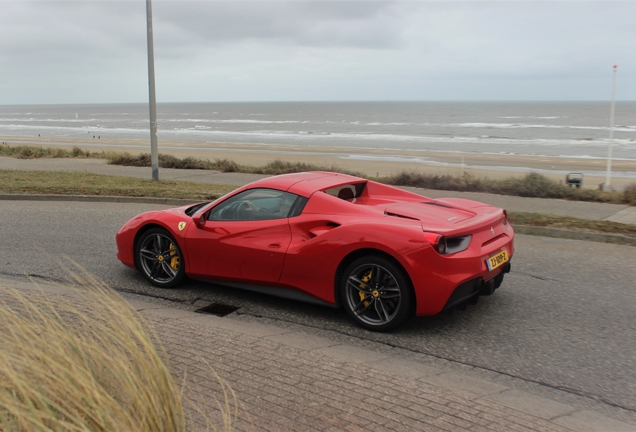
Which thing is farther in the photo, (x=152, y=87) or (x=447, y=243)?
(x=152, y=87)

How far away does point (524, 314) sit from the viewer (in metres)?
5.70

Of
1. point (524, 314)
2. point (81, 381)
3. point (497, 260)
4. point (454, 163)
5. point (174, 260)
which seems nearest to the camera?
point (81, 381)

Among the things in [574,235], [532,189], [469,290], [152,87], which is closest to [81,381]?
[469,290]

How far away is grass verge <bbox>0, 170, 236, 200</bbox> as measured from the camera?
13336 millimetres

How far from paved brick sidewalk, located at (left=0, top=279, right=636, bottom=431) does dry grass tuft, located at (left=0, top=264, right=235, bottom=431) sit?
52 cm

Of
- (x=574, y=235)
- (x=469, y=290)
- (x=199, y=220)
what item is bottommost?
(x=574, y=235)

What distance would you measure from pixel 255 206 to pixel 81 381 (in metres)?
3.72

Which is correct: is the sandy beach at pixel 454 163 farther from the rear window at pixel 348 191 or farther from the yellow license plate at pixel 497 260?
the yellow license plate at pixel 497 260

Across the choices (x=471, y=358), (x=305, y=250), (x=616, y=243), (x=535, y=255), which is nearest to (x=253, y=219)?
(x=305, y=250)

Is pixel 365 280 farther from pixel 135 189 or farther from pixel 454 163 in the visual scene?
pixel 454 163

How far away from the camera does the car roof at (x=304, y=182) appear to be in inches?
225

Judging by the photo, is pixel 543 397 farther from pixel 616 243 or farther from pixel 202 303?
pixel 616 243

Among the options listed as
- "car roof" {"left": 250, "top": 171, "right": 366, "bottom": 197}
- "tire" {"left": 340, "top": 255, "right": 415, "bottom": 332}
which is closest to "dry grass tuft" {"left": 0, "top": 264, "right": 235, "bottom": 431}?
"tire" {"left": 340, "top": 255, "right": 415, "bottom": 332}

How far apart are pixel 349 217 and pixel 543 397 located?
223 centimetres
